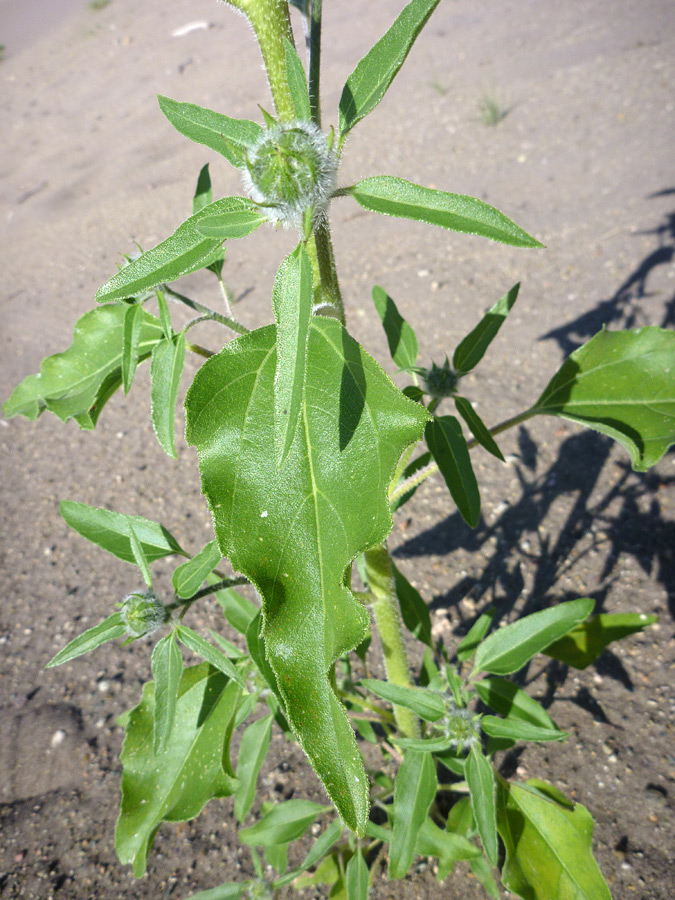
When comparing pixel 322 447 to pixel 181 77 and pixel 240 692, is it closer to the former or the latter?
pixel 240 692

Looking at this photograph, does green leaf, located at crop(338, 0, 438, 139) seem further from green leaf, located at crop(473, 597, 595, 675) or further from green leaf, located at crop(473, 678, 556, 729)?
green leaf, located at crop(473, 678, 556, 729)

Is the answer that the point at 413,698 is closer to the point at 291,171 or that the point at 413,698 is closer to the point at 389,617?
the point at 389,617

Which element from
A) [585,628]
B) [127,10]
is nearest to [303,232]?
[585,628]

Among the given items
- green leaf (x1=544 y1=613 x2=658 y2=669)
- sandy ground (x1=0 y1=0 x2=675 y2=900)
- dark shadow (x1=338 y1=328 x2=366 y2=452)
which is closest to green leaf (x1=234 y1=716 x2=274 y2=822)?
sandy ground (x1=0 y1=0 x2=675 y2=900)

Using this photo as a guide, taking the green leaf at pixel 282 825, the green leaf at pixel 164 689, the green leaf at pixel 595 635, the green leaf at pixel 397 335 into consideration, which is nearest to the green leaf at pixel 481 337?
the green leaf at pixel 397 335

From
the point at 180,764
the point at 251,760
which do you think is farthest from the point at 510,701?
the point at 180,764

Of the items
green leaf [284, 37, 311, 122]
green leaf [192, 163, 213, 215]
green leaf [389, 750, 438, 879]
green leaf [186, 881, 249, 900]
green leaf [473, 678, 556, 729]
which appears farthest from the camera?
green leaf [186, 881, 249, 900]
